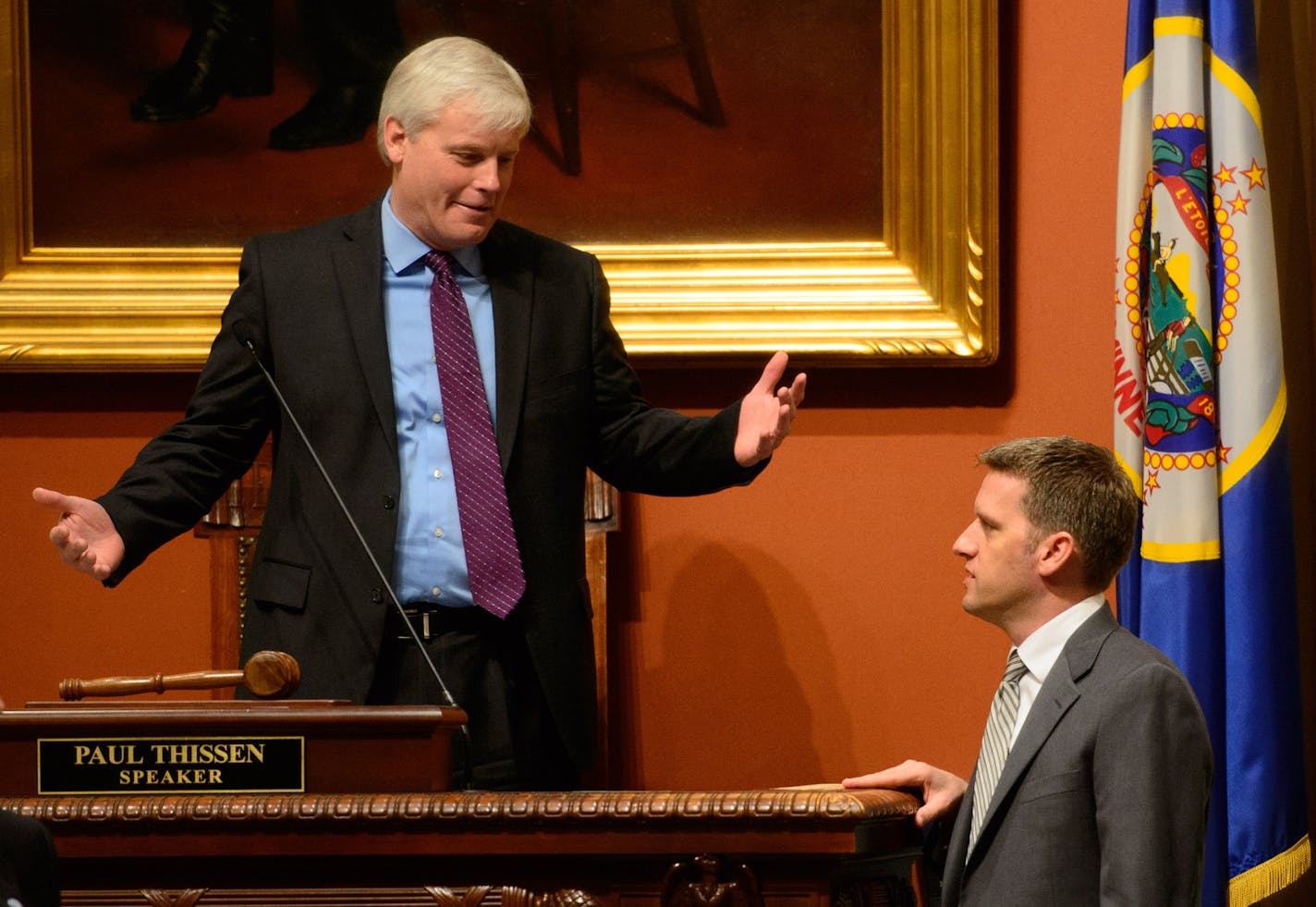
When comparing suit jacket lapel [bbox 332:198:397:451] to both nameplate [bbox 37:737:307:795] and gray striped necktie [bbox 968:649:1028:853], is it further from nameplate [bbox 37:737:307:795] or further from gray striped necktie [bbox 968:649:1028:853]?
gray striped necktie [bbox 968:649:1028:853]

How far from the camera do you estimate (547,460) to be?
121 inches

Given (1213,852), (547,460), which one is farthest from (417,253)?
(1213,852)

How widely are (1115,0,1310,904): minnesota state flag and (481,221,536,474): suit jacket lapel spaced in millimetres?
1277

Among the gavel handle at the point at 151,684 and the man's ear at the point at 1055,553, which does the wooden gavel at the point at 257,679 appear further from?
the man's ear at the point at 1055,553

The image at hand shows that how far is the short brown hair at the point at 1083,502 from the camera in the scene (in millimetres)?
2459

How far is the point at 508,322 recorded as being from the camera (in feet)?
10.2

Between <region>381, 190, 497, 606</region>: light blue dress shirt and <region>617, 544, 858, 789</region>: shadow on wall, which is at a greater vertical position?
<region>381, 190, 497, 606</region>: light blue dress shirt

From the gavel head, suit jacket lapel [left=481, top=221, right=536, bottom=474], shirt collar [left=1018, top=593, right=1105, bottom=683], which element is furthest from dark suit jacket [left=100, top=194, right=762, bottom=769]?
shirt collar [left=1018, top=593, right=1105, bottom=683]

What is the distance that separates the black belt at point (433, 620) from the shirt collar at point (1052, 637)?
0.93 meters

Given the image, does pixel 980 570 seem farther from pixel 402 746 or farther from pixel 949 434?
pixel 949 434

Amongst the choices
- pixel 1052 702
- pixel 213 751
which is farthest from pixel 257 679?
pixel 1052 702

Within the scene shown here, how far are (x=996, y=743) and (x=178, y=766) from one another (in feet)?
3.60

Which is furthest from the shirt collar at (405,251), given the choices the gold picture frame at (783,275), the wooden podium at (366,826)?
the wooden podium at (366,826)

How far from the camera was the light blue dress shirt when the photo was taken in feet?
9.61
